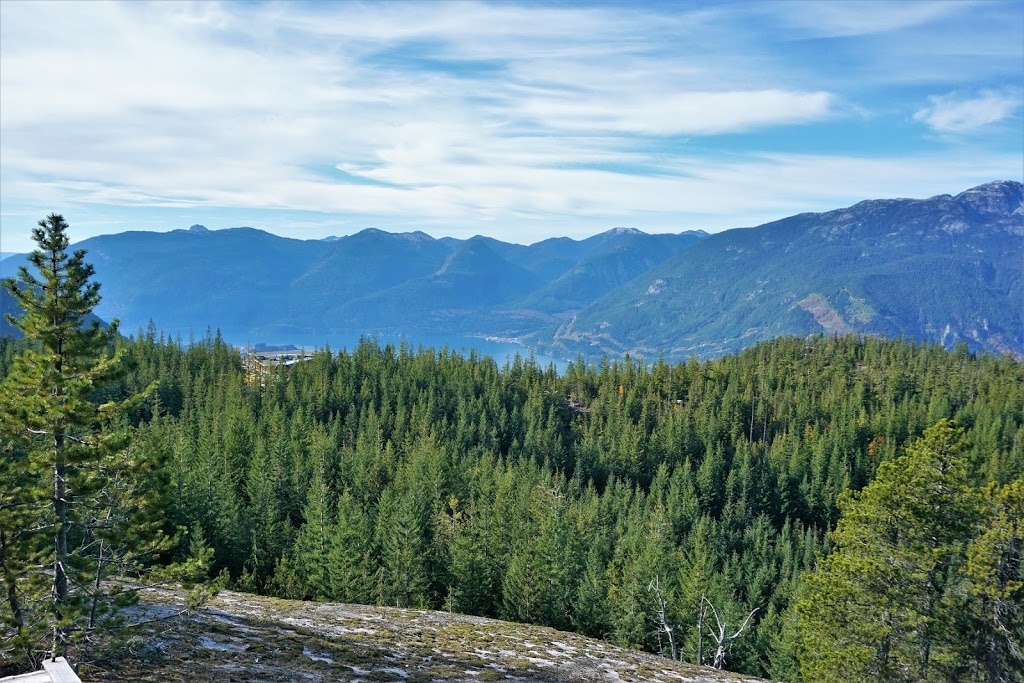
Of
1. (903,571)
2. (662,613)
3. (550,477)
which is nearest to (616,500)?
(550,477)

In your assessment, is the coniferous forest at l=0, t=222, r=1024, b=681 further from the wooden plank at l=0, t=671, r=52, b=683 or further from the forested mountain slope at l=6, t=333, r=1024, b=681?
the wooden plank at l=0, t=671, r=52, b=683

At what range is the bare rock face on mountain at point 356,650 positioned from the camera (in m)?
18.3

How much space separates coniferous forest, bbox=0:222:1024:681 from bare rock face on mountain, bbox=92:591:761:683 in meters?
2.55

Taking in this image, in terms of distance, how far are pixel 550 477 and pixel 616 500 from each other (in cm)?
1284

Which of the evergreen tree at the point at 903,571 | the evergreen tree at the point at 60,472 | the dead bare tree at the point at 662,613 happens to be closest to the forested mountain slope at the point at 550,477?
the dead bare tree at the point at 662,613

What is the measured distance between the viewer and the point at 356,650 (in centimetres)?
2189

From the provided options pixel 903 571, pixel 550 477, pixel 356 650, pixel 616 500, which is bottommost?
pixel 616 500

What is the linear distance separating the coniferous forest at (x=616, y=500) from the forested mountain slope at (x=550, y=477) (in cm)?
39

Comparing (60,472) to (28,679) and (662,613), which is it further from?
(662,613)

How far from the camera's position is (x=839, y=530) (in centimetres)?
2494

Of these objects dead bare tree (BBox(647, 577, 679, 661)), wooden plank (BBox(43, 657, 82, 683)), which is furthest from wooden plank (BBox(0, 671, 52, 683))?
dead bare tree (BBox(647, 577, 679, 661))

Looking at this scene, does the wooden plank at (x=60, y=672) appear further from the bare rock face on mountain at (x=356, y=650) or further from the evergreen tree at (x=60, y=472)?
the bare rock face on mountain at (x=356, y=650)

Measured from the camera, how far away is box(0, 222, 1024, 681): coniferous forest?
73.3 ft

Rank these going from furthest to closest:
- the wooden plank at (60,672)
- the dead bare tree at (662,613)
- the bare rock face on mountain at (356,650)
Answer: the dead bare tree at (662,613) → the bare rock face on mountain at (356,650) → the wooden plank at (60,672)
